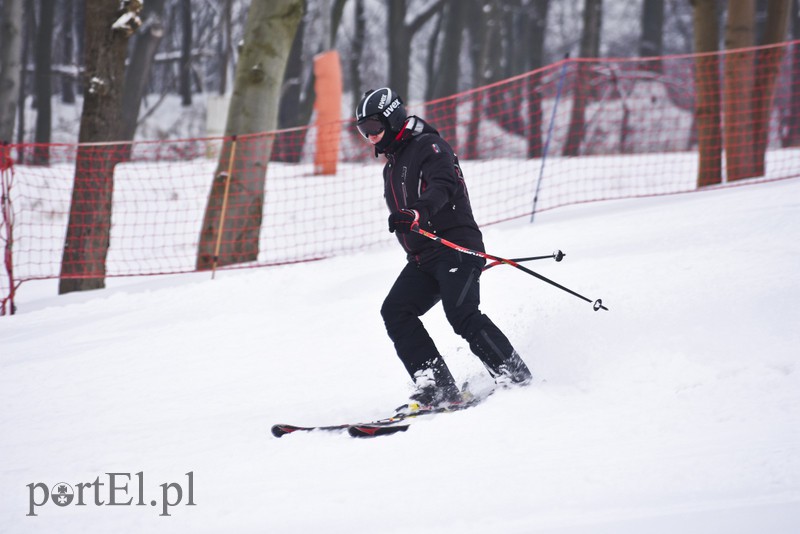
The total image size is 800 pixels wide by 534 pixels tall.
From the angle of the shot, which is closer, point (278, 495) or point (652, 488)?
point (652, 488)

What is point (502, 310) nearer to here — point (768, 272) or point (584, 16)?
point (768, 272)

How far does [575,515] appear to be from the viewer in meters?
3.00

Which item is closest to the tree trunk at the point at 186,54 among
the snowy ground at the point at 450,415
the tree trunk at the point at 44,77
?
the tree trunk at the point at 44,77

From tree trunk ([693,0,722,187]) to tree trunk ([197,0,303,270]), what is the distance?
4.88m

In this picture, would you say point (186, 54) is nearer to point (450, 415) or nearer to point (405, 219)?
point (405, 219)

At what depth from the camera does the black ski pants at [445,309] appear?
416cm

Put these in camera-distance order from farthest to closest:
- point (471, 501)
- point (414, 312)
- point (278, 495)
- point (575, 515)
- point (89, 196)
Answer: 1. point (89, 196)
2. point (414, 312)
3. point (278, 495)
4. point (471, 501)
5. point (575, 515)

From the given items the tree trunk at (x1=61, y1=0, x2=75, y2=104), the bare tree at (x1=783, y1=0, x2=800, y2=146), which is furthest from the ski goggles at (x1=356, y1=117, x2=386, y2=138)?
the tree trunk at (x1=61, y1=0, x2=75, y2=104)

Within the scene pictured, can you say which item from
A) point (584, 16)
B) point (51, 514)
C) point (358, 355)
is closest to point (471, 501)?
point (51, 514)

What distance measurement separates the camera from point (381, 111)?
13.9 ft

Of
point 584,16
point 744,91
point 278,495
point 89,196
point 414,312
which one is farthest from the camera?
point 584,16

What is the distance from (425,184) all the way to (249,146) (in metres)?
5.10

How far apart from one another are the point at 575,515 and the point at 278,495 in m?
1.27

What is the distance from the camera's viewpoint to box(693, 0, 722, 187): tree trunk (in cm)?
948
